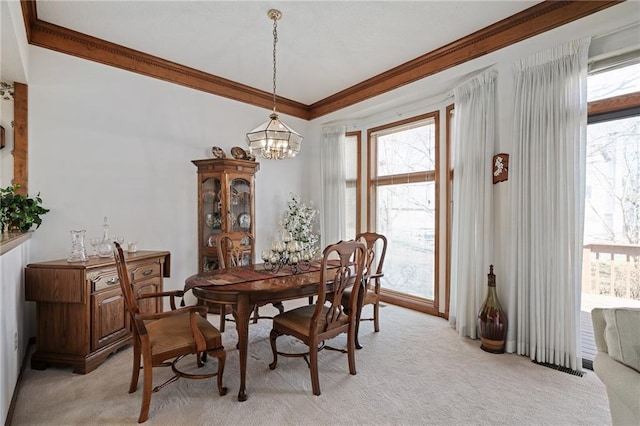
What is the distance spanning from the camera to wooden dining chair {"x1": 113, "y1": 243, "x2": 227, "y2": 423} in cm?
196

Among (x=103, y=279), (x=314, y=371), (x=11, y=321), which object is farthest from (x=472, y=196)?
(x=11, y=321)

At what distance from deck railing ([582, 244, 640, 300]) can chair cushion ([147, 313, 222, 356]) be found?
10.6 ft

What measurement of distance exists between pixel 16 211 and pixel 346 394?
2.99m

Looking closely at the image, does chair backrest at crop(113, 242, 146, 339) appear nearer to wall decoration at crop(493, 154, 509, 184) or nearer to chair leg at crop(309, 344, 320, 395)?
chair leg at crop(309, 344, 320, 395)

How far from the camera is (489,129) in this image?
316 centimetres

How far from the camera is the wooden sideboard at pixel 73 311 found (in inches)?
98.0

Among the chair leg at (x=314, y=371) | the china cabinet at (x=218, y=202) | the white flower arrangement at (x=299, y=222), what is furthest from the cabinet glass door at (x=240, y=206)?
the chair leg at (x=314, y=371)

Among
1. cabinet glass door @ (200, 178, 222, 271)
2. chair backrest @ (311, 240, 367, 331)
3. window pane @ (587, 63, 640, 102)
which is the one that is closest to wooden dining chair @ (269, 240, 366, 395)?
chair backrest @ (311, 240, 367, 331)

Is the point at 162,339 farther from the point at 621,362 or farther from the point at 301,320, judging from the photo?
the point at 621,362

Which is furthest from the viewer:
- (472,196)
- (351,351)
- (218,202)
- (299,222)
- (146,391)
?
(299,222)

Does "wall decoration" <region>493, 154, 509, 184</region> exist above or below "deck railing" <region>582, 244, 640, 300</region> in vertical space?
above

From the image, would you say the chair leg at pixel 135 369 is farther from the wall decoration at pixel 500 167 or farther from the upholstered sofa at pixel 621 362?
the wall decoration at pixel 500 167

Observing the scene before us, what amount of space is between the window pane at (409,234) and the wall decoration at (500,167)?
1079 mm

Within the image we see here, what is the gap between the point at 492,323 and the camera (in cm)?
290
